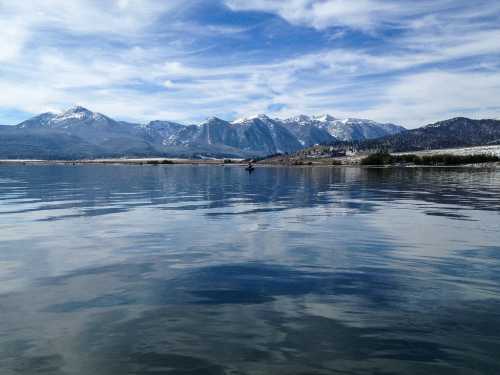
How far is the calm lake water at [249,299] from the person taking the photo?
1443 centimetres

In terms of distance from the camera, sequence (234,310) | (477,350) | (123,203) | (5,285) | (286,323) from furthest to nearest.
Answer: (123,203), (5,285), (234,310), (286,323), (477,350)

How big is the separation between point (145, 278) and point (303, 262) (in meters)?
10.8

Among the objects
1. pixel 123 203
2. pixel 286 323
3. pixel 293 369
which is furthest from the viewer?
pixel 123 203

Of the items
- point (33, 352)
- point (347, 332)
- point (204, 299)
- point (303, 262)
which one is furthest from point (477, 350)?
point (33, 352)

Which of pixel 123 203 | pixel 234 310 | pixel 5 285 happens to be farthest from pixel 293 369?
pixel 123 203

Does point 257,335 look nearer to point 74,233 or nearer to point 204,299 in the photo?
point 204,299

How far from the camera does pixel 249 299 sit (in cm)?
2036

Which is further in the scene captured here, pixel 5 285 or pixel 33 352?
pixel 5 285

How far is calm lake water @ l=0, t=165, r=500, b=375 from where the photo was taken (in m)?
14.4

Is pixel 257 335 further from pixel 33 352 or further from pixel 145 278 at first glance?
pixel 145 278

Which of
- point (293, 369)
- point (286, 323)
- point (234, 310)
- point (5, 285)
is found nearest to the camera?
point (293, 369)

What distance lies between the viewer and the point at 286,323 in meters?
17.4

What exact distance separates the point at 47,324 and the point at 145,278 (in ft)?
24.2

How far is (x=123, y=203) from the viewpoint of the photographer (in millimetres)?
67000
